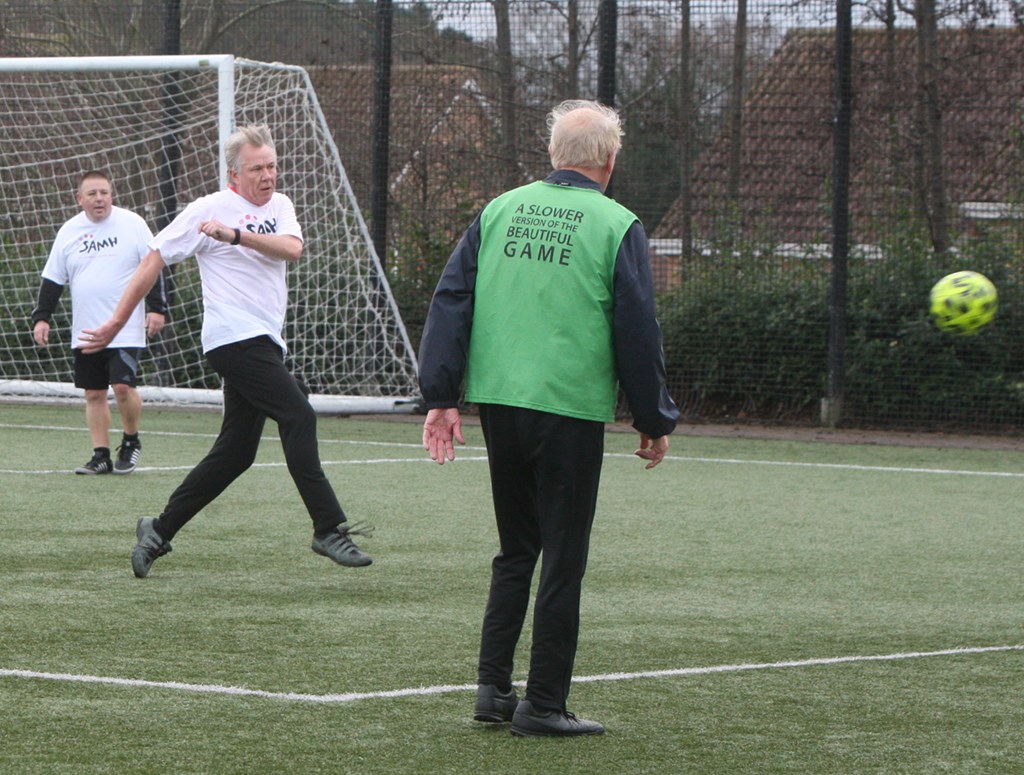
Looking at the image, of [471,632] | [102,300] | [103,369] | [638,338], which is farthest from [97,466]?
[638,338]

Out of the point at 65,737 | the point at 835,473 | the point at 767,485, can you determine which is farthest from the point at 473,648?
the point at 835,473

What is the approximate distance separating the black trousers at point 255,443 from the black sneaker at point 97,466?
142 inches

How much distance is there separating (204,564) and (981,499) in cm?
535

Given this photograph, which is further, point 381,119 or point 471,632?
point 381,119

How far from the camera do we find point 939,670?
18.6 feet

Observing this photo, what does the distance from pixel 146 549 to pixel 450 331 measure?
2.86 metres

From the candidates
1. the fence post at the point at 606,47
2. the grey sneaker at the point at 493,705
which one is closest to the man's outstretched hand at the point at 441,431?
the grey sneaker at the point at 493,705

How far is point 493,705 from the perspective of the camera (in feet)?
15.6

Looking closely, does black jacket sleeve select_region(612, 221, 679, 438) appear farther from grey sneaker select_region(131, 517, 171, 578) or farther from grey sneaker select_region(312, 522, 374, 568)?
grey sneaker select_region(131, 517, 171, 578)

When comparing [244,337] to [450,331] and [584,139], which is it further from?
[584,139]

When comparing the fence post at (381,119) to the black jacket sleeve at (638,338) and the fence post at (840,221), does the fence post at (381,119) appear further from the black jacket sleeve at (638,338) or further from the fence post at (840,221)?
the black jacket sleeve at (638,338)

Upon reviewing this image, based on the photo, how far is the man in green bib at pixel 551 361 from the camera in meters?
4.63

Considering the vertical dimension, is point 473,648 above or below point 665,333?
below

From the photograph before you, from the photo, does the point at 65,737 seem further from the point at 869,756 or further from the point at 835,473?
the point at 835,473
